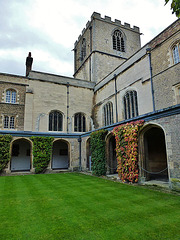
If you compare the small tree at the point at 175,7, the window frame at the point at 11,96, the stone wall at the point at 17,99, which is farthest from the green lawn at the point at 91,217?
the window frame at the point at 11,96

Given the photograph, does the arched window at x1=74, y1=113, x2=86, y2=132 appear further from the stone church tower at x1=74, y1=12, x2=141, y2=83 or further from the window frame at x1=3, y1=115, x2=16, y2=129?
the window frame at x1=3, y1=115, x2=16, y2=129

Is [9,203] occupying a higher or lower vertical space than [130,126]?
lower

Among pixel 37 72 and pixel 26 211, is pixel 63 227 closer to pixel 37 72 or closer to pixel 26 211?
pixel 26 211

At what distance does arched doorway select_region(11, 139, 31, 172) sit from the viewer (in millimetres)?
15953

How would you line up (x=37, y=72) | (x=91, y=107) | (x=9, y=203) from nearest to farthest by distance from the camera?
(x=9, y=203)
(x=37, y=72)
(x=91, y=107)

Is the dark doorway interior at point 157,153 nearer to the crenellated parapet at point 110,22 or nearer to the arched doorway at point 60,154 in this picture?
the arched doorway at point 60,154

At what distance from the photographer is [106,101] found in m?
18.1

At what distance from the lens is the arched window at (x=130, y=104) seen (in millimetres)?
14336

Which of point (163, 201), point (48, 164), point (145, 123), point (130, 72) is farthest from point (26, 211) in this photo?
point (130, 72)

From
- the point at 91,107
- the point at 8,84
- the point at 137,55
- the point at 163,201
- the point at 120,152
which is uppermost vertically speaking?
the point at 137,55

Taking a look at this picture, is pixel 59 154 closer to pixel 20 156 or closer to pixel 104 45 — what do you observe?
pixel 20 156

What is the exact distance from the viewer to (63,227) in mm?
3455

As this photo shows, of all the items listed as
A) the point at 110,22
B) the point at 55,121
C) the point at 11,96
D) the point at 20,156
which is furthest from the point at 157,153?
the point at 110,22

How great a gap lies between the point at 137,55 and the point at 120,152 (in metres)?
9.20
